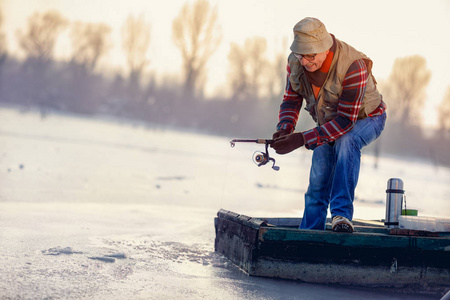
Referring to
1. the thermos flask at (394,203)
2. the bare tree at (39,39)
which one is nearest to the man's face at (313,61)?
the thermos flask at (394,203)

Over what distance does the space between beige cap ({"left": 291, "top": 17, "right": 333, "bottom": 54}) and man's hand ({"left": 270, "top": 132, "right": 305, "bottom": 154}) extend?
1.63ft

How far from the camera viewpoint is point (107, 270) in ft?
9.97

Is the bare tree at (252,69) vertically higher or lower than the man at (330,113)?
higher

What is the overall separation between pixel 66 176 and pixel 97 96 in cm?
5337

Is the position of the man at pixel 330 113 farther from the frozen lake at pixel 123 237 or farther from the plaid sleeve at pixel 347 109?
the frozen lake at pixel 123 237

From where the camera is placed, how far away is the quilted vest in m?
3.28

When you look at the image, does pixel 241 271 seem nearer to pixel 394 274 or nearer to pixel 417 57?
pixel 394 274

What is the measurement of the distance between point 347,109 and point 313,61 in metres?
0.36

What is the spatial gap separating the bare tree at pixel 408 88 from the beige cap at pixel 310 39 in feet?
183

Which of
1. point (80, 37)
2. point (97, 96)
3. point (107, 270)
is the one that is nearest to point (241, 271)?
point (107, 270)

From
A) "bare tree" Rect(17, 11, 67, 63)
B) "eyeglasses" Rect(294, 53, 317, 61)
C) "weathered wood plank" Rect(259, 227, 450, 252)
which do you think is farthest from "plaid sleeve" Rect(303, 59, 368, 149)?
"bare tree" Rect(17, 11, 67, 63)

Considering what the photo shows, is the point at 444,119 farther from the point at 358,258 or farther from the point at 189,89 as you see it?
the point at 358,258

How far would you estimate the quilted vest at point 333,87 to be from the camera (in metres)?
3.28

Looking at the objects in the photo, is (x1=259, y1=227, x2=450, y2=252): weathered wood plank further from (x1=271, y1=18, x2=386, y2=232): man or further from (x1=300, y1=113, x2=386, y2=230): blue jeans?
(x1=300, y1=113, x2=386, y2=230): blue jeans
